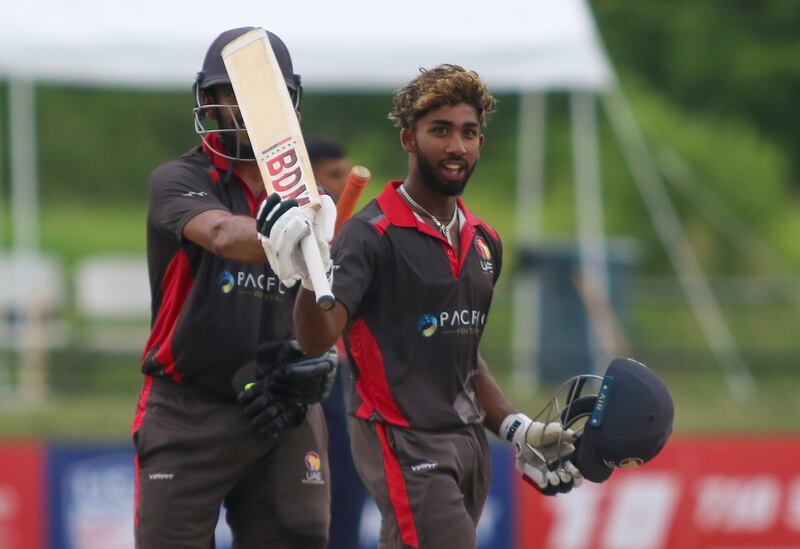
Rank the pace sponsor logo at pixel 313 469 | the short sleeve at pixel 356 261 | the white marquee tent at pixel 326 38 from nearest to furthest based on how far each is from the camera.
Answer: the short sleeve at pixel 356 261, the pace sponsor logo at pixel 313 469, the white marquee tent at pixel 326 38

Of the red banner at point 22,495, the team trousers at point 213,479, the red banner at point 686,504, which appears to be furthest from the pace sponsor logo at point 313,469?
the red banner at point 686,504

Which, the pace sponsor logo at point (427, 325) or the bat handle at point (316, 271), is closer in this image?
the bat handle at point (316, 271)

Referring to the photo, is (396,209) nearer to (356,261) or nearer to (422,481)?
(356,261)

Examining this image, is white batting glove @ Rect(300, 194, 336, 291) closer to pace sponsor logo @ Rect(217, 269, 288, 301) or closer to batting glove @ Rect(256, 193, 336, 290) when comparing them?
batting glove @ Rect(256, 193, 336, 290)

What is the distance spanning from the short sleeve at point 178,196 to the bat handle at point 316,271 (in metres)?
0.70

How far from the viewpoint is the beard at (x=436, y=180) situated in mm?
4453

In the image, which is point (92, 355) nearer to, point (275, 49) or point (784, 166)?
point (275, 49)

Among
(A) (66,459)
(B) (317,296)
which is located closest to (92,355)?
(A) (66,459)

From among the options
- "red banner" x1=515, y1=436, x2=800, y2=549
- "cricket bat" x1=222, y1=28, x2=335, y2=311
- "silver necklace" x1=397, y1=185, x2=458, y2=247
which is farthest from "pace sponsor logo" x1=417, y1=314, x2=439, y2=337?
"red banner" x1=515, y1=436, x2=800, y2=549

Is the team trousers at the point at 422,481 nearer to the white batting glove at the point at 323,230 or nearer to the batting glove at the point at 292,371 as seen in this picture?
the batting glove at the point at 292,371

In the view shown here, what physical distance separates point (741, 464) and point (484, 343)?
6652mm

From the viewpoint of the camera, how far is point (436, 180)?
4.46 metres

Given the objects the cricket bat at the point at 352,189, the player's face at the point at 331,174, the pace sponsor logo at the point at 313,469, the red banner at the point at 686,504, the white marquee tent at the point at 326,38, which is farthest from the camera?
the white marquee tent at the point at 326,38

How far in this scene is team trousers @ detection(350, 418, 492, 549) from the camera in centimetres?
436
